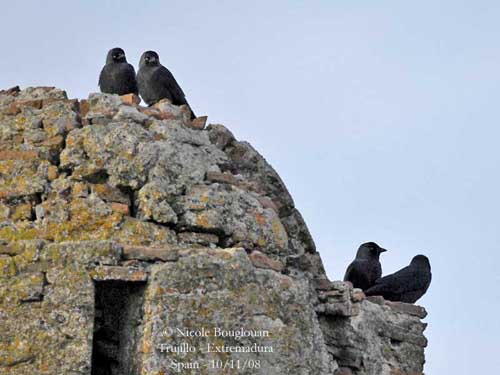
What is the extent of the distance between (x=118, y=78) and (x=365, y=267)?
10.8 feet

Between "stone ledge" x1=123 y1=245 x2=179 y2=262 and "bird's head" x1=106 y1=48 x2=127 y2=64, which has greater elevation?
"bird's head" x1=106 y1=48 x2=127 y2=64

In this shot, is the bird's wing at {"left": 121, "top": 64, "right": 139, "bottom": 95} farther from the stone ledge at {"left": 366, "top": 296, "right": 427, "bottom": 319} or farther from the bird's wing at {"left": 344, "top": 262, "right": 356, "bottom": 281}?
the stone ledge at {"left": 366, "top": 296, "right": 427, "bottom": 319}

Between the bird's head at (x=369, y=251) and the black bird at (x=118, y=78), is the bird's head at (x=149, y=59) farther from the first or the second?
the bird's head at (x=369, y=251)

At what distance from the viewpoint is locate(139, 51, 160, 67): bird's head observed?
999 cm

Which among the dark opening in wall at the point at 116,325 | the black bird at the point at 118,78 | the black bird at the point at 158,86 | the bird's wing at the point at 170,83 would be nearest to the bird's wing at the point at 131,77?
the black bird at the point at 118,78

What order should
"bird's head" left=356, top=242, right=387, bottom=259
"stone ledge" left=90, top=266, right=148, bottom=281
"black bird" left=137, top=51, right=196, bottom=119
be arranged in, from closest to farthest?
"stone ledge" left=90, top=266, right=148, bottom=281
"black bird" left=137, top=51, right=196, bottom=119
"bird's head" left=356, top=242, right=387, bottom=259

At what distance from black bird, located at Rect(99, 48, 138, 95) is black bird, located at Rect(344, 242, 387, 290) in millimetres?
2933

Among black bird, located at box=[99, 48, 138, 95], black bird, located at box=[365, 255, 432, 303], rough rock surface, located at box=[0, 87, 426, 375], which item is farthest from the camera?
black bird, located at box=[365, 255, 432, 303]

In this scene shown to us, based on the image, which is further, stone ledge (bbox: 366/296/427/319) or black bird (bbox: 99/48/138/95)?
black bird (bbox: 99/48/138/95)

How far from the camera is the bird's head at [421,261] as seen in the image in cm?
1091

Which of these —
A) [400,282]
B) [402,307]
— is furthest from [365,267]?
[402,307]

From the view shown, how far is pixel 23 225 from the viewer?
737cm

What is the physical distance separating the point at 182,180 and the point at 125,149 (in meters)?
0.48

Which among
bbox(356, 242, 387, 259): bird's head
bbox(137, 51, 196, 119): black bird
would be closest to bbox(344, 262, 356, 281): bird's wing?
bbox(356, 242, 387, 259): bird's head
